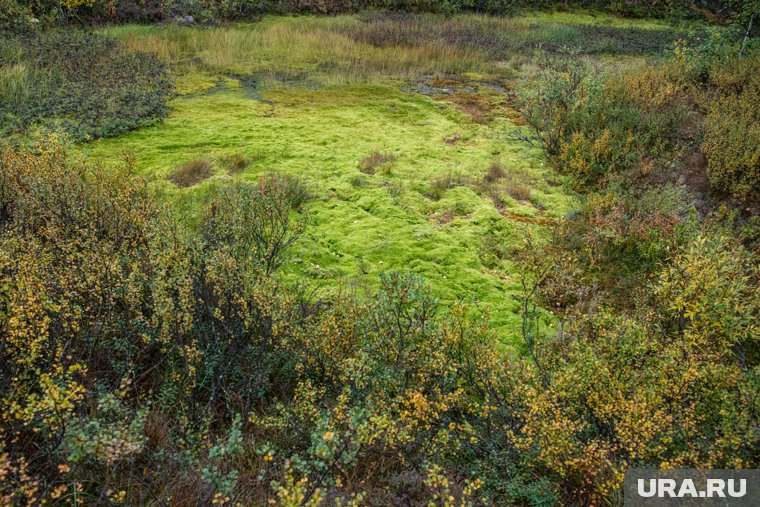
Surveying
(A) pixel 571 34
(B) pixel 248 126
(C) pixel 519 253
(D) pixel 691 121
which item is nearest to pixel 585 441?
(C) pixel 519 253

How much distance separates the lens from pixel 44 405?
2.67 meters

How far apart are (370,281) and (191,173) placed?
4687 mm

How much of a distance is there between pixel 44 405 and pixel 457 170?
27.7ft

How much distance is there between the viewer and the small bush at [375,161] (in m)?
9.68

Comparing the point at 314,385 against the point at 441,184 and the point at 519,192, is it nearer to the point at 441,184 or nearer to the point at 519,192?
the point at 441,184

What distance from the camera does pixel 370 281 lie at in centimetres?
638

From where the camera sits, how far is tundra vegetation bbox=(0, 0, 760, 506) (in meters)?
3.42

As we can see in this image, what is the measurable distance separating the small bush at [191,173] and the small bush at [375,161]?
307 cm

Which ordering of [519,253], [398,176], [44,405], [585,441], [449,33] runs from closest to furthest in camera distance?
1. [44,405]
2. [585,441]
3. [519,253]
4. [398,176]
5. [449,33]

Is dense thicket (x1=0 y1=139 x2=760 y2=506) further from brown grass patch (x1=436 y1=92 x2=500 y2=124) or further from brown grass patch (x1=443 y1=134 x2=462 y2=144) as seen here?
brown grass patch (x1=436 y1=92 x2=500 y2=124)

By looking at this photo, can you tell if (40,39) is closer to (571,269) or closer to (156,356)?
(156,356)

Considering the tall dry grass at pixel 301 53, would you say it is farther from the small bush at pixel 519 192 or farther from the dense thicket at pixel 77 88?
the small bush at pixel 519 192

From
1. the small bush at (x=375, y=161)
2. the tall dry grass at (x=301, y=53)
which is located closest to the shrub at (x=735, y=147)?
the small bush at (x=375, y=161)

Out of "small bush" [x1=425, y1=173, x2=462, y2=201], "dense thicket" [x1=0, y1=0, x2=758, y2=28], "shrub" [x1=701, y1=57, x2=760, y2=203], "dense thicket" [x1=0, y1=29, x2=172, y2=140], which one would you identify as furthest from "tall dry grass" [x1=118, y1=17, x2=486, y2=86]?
"shrub" [x1=701, y1=57, x2=760, y2=203]
